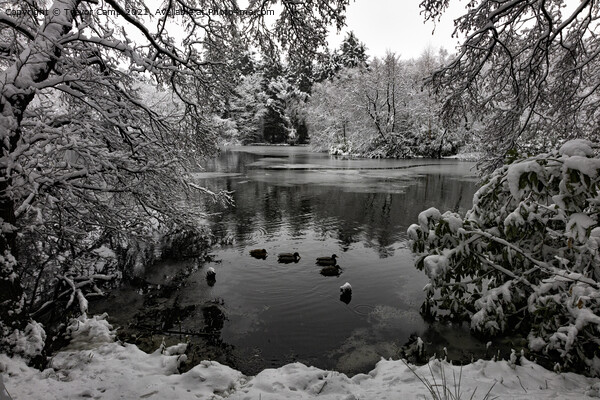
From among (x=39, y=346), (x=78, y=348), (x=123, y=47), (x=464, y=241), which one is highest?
(x=123, y=47)

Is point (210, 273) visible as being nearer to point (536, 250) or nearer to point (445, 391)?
point (536, 250)

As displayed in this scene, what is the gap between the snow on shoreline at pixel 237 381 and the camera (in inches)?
149

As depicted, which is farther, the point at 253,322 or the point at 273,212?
the point at 273,212

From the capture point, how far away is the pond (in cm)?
623

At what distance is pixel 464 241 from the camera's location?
5367mm

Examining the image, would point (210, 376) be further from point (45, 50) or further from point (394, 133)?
point (394, 133)

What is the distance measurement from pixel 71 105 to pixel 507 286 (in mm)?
7992

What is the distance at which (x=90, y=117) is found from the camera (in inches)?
209

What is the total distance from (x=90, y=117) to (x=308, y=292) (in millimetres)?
5889

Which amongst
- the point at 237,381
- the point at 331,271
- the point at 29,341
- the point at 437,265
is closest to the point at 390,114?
the point at 331,271

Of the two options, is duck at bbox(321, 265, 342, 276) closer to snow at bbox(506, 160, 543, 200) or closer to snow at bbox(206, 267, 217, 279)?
snow at bbox(206, 267, 217, 279)

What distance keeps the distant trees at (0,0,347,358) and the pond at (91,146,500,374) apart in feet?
7.43

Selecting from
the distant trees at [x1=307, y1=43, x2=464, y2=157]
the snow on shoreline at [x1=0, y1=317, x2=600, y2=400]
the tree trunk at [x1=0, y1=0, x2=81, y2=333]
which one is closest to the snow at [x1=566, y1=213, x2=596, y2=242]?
the snow on shoreline at [x1=0, y1=317, x2=600, y2=400]

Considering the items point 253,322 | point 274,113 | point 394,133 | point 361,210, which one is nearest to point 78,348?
point 253,322
